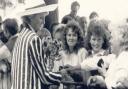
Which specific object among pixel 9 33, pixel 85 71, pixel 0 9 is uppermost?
pixel 0 9

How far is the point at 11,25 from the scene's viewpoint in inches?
117

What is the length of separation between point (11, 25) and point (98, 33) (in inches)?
31.1

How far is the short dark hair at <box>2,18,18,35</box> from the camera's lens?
295 centimetres

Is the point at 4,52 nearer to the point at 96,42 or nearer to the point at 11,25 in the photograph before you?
the point at 11,25

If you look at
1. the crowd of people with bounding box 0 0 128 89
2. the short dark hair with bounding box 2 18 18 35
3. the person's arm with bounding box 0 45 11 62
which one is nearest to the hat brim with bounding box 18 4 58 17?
the crowd of people with bounding box 0 0 128 89

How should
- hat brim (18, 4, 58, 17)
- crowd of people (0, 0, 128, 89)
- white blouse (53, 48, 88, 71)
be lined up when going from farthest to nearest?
hat brim (18, 4, 58, 17), white blouse (53, 48, 88, 71), crowd of people (0, 0, 128, 89)

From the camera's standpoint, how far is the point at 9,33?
299cm

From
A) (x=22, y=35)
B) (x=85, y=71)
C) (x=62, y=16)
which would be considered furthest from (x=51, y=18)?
(x=85, y=71)

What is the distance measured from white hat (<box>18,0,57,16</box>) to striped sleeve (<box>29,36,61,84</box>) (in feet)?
0.64

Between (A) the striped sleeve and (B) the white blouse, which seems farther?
(A) the striped sleeve

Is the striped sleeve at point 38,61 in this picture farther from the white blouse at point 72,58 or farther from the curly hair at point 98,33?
the curly hair at point 98,33

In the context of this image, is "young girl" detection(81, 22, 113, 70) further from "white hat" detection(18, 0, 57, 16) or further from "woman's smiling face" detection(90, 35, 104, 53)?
"white hat" detection(18, 0, 57, 16)

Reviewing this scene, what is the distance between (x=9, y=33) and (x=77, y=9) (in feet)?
2.11

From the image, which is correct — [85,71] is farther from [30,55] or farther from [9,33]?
[9,33]
